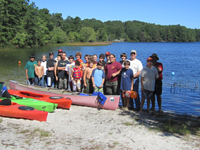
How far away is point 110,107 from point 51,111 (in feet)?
6.79

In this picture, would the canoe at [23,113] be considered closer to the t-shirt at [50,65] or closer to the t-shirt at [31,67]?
the t-shirt at [50,65]

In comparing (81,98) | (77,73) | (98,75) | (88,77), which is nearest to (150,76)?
(98,75)

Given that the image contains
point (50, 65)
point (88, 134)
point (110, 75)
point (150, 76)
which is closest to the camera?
point (88, 134)

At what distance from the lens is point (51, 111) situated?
707cm

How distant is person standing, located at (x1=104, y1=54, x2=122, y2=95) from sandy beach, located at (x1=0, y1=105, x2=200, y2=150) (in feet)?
3.80

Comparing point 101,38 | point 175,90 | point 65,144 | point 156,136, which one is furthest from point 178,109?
point 101,38

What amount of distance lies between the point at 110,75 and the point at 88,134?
2.60m

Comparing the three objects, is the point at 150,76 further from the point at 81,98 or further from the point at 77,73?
the point at 77,73

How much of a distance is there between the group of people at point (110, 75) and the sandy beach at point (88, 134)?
0.93 metres

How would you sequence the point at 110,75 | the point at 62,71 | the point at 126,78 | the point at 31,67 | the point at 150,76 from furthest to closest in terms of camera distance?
the point at 31,67 < the point at 62,71 < the point at 110,75 < the point at 126,78 < the point at 150,76

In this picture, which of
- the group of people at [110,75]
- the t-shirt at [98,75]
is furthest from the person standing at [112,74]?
the t-shirt at [98,75]

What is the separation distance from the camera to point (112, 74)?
7.45 m

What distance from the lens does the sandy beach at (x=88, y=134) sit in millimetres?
4848

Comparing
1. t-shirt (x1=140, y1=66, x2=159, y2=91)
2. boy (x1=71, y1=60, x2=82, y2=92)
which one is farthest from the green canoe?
t-shirt (x1=140, y1=66, x2=159, y2=91)
